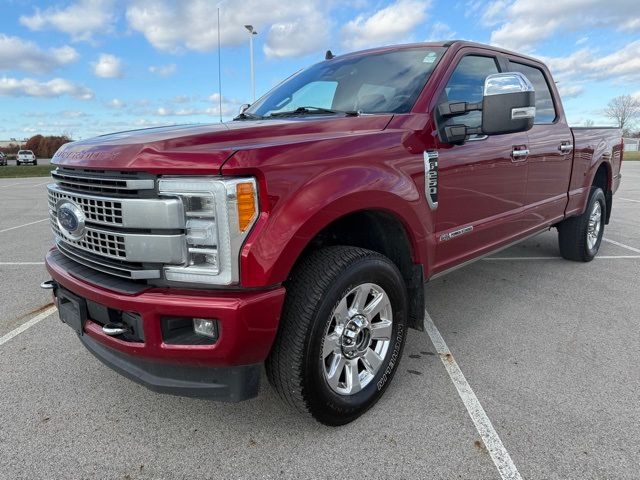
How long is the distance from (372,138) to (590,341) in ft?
7.21

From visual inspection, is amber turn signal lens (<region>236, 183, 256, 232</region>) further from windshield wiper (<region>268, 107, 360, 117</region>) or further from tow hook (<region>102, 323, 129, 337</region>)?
windshield wiper (<region>268, 107, 360, 117</region>)

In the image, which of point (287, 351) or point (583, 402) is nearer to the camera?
point (287, 351)

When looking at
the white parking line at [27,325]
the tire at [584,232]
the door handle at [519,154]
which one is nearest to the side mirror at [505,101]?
the door handle at [519,154]

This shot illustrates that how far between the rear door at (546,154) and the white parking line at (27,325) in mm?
4037

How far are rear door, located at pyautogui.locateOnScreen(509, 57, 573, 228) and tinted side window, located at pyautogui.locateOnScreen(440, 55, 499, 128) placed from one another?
23.9 inches

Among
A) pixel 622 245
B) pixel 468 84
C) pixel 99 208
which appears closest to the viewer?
pixel 99 208

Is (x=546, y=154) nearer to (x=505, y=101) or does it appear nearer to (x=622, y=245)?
(x=505, y=101)

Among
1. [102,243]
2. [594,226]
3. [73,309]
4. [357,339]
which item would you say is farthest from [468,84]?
[594,226]

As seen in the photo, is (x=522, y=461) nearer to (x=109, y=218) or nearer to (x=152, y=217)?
(x=152, y=217)

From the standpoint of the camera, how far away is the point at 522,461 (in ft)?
6.89

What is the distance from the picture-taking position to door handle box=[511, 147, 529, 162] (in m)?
3.54

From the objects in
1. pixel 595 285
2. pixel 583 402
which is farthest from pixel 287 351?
pixel 595 285

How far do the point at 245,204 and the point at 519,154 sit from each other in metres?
2.54

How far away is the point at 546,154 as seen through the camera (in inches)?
161
